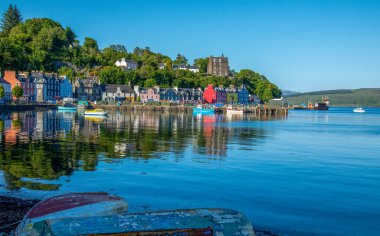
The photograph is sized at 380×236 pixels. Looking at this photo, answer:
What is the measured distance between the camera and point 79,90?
521 feet

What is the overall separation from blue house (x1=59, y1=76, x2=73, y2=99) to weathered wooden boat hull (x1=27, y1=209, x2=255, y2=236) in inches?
5796

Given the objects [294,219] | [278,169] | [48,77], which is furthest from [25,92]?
[294,219]

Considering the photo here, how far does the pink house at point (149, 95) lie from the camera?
175125mm

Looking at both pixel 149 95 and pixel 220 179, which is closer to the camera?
pixel 220 179

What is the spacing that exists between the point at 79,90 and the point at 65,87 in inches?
297

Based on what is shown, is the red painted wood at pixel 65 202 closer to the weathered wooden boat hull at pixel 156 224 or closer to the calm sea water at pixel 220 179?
the weathered wooden boat hull at pixel 156 224

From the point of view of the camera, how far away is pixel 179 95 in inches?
7500

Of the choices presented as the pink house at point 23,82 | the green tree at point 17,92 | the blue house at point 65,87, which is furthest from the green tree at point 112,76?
the green tree at point 17,92

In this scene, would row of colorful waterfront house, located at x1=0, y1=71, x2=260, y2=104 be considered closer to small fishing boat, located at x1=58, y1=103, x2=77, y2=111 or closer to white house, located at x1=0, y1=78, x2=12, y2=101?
white house, located at x1=0, y1=78, x2=12, y2=101

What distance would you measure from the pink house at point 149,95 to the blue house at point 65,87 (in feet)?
99.7

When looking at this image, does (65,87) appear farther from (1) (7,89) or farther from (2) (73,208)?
(2) (73,208)

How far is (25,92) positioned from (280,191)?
125 m

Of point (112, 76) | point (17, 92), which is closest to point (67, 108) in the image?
point (17, 92)

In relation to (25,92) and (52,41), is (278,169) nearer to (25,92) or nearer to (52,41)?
(25,92)
